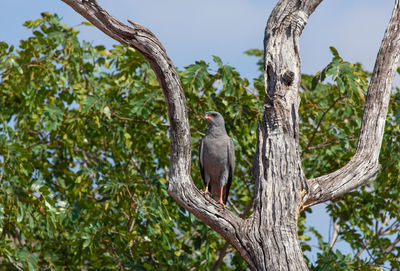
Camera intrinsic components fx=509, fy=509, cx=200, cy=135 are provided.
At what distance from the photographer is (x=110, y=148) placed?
8219 millimetres

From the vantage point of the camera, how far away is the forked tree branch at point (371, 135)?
4.61 meters

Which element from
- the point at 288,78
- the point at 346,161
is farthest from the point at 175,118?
the point at 346,161

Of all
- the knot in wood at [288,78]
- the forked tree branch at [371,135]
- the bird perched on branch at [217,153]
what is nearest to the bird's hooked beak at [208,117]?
the bird perched on branch at [217,153]

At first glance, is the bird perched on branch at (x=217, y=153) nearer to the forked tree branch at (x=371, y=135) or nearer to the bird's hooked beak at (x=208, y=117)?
the bird's hooked beak at (x=208, y=117)

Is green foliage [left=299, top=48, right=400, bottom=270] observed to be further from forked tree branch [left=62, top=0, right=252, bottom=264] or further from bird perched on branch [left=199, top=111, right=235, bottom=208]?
forked tree branch [left=62, top=0, right=252, bottom=264]

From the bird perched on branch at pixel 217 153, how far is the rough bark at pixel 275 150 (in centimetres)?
182

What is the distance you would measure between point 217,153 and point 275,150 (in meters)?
2.03

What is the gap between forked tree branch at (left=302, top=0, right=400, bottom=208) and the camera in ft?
15.1

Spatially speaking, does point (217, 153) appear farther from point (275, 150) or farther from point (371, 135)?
point (371, 135)

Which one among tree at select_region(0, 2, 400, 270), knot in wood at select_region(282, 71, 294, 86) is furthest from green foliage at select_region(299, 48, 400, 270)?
knot in wood at select_region(282, 71, 294, 86)

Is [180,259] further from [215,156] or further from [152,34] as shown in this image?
[152,34]

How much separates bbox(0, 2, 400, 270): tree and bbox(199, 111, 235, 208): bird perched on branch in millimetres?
393

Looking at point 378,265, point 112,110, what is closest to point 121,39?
point 112,110

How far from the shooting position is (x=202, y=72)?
21.2 ft
